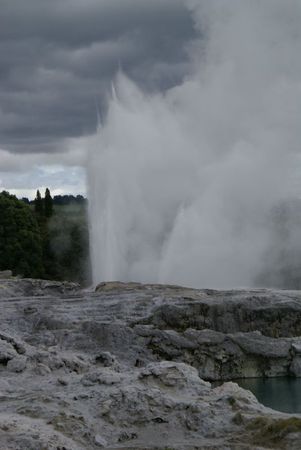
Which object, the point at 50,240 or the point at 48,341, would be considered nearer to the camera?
the point at 48,341

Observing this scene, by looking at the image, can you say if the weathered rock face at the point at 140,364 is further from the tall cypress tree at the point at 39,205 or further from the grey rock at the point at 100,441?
the tall cypress tree at the point at 39,205

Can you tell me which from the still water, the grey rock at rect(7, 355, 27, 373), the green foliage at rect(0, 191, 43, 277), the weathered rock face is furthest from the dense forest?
the grey rock at rect(7, 355, 27, 373)

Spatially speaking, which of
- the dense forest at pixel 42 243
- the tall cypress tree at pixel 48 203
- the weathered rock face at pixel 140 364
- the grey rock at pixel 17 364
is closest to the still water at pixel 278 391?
the weathered rock face at pixel 140 364

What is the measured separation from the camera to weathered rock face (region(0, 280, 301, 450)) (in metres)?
11.4

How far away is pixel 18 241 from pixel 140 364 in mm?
29587

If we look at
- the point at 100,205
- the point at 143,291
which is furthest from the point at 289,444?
the point at 100,205

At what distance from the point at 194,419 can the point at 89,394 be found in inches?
78.9

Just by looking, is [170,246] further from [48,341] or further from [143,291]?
[48,341]

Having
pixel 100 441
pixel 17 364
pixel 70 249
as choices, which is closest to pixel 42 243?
pixel 70 249

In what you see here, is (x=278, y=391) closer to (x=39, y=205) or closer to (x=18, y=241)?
(x=18, y=241)

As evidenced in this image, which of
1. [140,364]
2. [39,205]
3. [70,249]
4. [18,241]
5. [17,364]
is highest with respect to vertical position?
[39,205]

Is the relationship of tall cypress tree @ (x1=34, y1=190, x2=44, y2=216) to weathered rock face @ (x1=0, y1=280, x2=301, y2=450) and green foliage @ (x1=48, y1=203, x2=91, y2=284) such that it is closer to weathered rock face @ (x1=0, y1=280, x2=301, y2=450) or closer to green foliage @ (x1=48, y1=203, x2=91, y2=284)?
green foliage @ (x1=48, y1=203, x2=91, y2=284)

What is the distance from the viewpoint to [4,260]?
47.8 metres

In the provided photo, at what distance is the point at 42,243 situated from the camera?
52.2 metres
